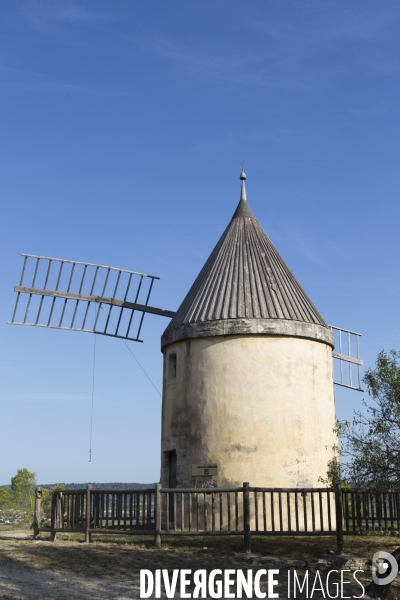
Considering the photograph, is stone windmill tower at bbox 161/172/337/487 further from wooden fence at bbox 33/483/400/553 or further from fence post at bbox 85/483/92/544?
fence post at bbox 85/483/92/544

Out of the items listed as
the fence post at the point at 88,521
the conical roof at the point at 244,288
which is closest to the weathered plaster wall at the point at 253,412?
the conical roof at the point at 244,288

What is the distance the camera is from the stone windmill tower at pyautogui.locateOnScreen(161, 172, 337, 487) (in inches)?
672

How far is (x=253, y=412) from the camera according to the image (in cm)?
1723

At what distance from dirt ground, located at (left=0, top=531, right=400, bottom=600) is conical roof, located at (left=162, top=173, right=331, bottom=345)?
18.7 feet

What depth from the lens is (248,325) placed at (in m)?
17.9

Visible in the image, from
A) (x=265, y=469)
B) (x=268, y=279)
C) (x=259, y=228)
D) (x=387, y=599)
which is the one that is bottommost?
(x=387, y=599)

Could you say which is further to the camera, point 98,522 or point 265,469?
point 265,469

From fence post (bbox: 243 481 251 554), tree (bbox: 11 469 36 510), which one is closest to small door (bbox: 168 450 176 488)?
fence post (bbox: 243 481 251 554)

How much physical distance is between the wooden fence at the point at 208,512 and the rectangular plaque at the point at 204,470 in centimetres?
63

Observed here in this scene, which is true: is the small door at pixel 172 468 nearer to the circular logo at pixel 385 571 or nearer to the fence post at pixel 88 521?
the fence post at pixel 88 521

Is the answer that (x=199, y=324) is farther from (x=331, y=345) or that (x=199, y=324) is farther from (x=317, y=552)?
(x=317, y=552)

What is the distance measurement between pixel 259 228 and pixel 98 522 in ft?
33.1

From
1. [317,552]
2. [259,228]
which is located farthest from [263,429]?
[259,228]

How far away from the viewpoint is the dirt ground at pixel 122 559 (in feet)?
33.3
